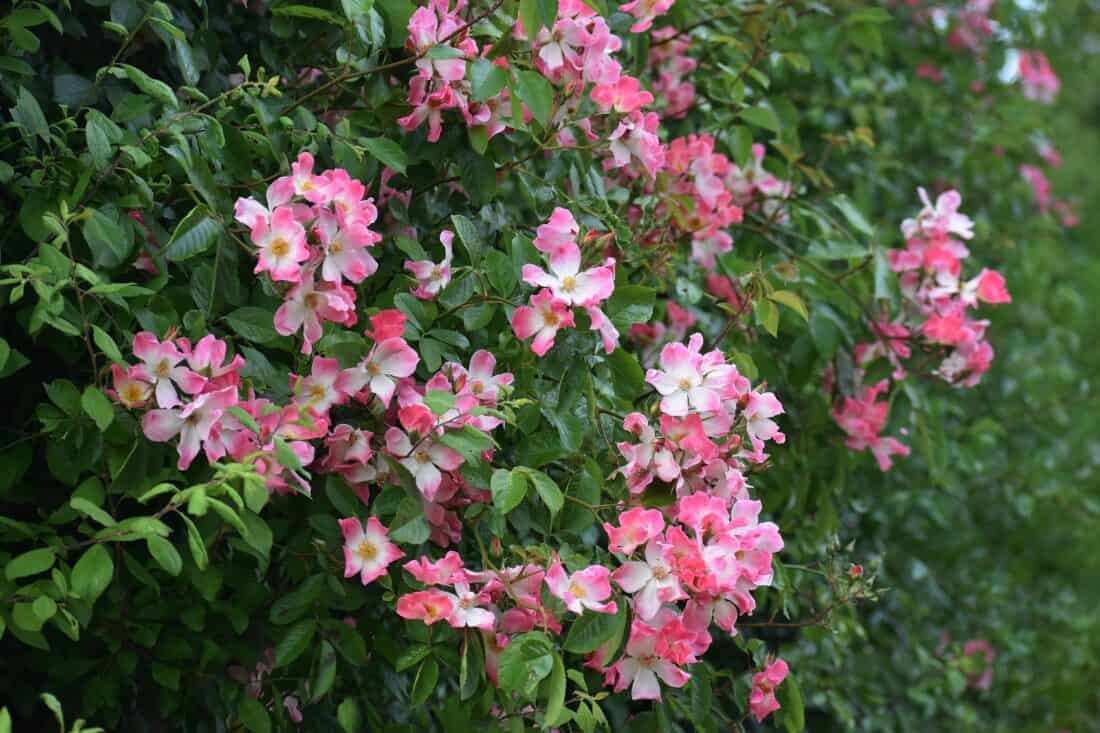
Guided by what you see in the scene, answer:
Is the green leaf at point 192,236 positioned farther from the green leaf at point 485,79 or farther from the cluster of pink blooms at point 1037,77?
the cluster of pink blooms at point 1037,77

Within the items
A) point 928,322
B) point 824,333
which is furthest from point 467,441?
point 928,322

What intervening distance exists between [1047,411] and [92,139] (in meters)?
2.71

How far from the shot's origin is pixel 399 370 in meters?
1.33

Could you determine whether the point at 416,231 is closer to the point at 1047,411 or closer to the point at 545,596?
the point at 545,596

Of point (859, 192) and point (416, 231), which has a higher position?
point (416, 231)

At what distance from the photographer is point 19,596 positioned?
128cm

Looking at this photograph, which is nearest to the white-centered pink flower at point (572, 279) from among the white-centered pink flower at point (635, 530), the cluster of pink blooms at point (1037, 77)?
the white-centered pink flower at point (635, 530)

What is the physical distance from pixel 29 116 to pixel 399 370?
1.52ft

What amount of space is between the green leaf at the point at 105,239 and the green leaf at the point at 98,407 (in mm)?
139

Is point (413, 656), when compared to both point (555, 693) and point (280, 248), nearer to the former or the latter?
point (555, 693)

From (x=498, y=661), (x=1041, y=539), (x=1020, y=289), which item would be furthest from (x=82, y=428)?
(x=1041, y=539)

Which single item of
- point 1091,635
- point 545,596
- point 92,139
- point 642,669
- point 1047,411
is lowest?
point 1091,635

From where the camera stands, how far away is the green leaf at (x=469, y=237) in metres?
1.44

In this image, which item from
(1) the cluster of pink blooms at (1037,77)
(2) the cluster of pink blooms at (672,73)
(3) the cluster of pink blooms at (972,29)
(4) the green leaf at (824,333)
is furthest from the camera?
(1) the cluster of pink blooms at (1037,77)
